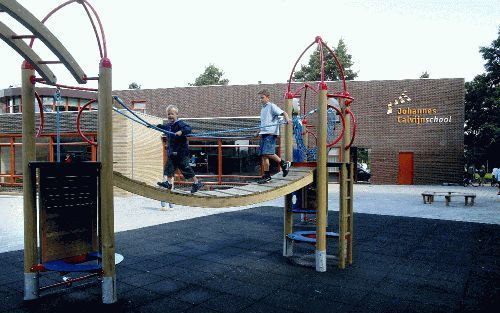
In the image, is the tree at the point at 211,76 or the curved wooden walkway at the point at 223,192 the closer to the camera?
the curved wooden walkway at the point at 223,192

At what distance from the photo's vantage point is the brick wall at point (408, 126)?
2505cm

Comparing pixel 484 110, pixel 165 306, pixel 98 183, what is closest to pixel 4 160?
pixel 98 183

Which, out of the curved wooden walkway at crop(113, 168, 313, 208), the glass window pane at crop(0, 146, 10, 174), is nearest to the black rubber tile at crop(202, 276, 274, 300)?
the curved wooden walkway at crop(113, 168, 313, 208)

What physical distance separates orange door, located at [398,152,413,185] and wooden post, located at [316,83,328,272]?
70.5 ft

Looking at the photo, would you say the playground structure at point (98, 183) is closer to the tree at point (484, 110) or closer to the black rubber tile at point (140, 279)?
the black rubber tile at point (140, 279)

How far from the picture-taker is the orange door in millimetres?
25609

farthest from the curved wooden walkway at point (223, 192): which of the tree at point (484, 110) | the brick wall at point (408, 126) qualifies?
the tree at point (484, 110)

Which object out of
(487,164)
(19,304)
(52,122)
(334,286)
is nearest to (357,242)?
(334,286)

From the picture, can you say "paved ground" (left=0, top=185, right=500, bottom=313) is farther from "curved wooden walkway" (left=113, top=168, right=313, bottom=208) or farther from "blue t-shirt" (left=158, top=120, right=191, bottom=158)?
"blue t-shirt" (left=158, top=120, right=191, bottom=158)

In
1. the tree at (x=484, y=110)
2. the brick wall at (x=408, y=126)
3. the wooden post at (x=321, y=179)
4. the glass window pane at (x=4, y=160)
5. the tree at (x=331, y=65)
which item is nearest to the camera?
the wooden post at (x=321, y=179)

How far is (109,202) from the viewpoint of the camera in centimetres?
444

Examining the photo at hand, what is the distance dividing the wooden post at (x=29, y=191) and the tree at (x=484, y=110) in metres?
30.9

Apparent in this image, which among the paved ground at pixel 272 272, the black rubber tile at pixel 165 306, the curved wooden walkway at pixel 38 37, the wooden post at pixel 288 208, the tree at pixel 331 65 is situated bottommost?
the paved ground at pixel 272 272

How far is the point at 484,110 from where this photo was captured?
31.5 metres
